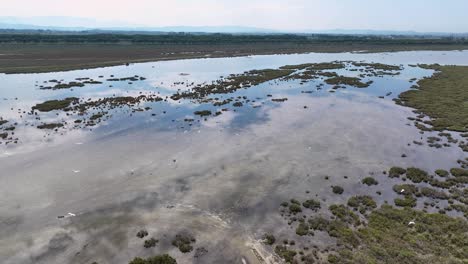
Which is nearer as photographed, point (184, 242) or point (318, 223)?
point (184, 242)

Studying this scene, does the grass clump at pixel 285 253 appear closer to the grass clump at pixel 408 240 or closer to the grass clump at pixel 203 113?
the grass clump at pixel 408 240

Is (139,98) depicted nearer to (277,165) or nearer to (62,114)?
(62,114)

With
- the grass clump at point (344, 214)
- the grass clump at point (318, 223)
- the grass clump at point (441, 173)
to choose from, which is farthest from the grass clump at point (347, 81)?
the grass clump at point (318, 223)

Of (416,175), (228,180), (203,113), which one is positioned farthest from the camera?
(203,113)

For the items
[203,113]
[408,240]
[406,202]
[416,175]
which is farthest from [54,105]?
[408,240]

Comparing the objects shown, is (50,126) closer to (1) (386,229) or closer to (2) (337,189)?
(2) (337,189)

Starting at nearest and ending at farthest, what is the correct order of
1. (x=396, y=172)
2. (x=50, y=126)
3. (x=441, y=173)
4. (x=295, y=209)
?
(x=295, y=209) → (x=441, y=173) → (x=396, y=172) → (x=50, y=126)

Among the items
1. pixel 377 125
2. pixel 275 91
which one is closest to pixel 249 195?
pixel 377 125

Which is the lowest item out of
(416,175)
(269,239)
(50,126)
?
(269,239)
